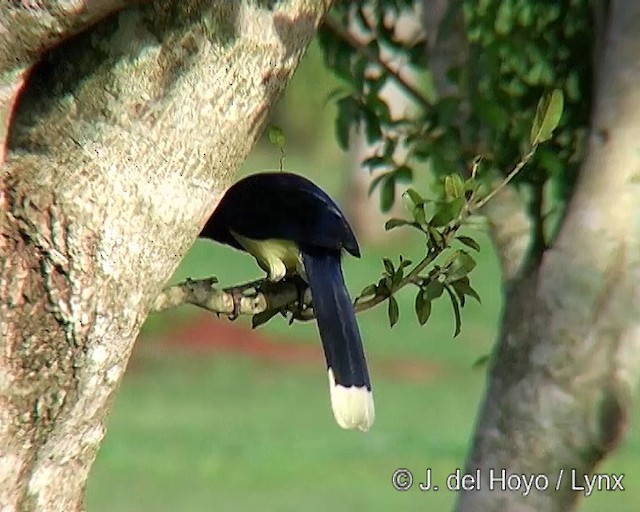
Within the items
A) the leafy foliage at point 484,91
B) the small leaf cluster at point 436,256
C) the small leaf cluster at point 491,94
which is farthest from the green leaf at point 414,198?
the small leaf cluster at point 491,94

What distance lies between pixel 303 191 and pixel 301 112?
27610mm

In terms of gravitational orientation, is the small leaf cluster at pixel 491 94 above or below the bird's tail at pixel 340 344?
above

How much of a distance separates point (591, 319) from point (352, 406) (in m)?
1.01

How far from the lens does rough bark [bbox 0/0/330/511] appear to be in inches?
101

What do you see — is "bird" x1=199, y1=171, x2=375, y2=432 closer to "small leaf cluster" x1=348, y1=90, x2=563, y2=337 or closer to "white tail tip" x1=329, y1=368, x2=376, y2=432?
"white tail tip" x1=329, y1=368, x2=376, y2=432

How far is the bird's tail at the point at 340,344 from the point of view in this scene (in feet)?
10.4

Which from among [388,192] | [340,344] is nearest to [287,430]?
[388,192]

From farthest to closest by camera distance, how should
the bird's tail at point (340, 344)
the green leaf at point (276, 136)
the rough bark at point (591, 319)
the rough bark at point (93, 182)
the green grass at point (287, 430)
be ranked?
the green grass at point (287, 430) < the rough bark at point (591, 319) < the green leaf at point (276, 136) < the bird's tail at point (340, 344) < the rough bark at point (93, 182)

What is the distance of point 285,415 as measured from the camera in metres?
12.7

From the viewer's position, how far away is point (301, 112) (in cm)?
3125

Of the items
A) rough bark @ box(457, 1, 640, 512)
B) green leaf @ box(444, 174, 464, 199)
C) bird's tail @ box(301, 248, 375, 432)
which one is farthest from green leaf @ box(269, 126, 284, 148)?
rough bark @ box(457, 1, 640, 512)

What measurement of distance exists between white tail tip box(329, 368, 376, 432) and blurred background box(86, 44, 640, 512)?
83.2 inches

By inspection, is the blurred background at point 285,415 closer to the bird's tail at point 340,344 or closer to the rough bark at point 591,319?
the rough bark at point 591,319

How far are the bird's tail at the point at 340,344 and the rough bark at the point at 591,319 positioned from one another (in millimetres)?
697
